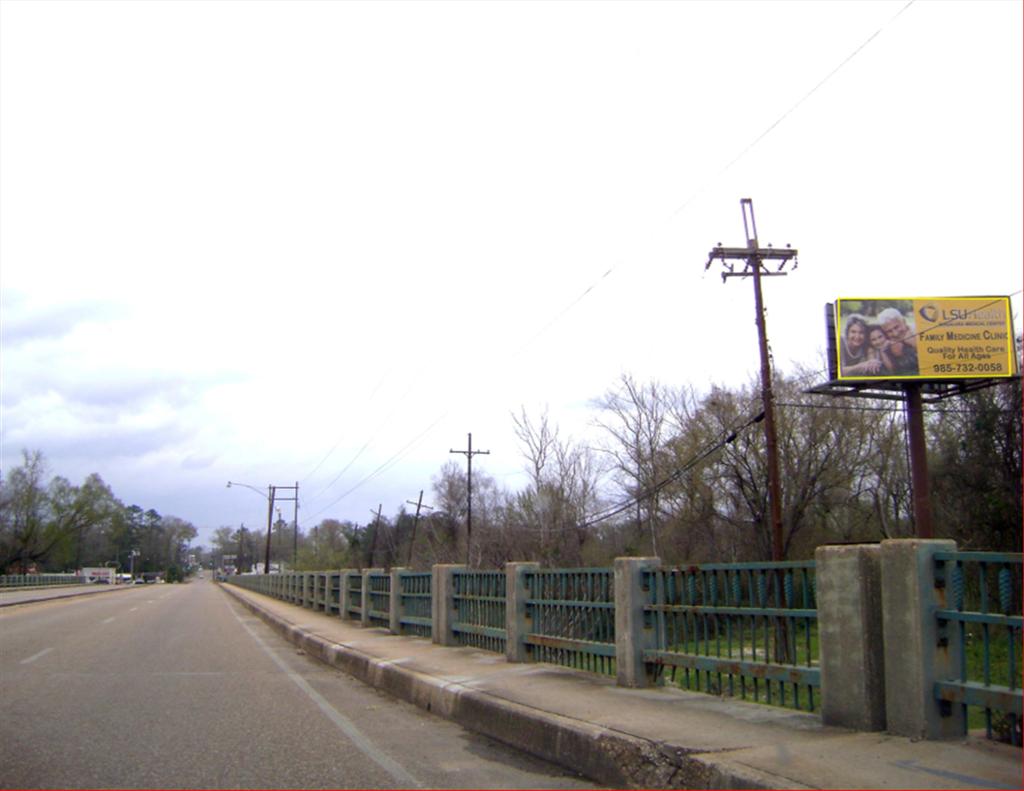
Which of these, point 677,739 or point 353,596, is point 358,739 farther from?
point 353,596

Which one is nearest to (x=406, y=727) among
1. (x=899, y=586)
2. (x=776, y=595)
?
(x=776, y=595)

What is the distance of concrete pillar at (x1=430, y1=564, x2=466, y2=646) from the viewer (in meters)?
14.4

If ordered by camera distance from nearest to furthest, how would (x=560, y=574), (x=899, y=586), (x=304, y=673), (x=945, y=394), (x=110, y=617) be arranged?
(x=899, y=586) < (x=560, y=574) < (x=304, y=673) < (x=110, y=617) < (x=945, y=394)

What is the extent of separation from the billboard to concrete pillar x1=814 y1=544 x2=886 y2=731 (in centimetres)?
2606

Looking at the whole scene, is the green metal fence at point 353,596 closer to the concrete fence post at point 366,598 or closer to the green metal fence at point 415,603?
the concrete fence post at point 366,598

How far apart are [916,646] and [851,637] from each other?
52cm

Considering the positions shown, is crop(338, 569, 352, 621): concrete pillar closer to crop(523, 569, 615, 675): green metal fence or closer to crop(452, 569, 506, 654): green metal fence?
crop(452, 569, 506, 654): green metal fence

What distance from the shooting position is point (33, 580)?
83562 mm

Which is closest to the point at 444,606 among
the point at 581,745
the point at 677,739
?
the point at 581,745

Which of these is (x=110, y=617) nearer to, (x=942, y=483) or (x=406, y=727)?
(x=406, y=727)

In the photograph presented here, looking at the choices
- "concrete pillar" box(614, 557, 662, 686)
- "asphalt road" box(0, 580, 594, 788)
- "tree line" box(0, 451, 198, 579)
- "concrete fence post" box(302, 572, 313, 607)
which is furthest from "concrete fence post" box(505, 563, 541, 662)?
"tree line" box(0, 451, 198, 579)

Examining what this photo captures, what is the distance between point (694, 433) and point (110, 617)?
79.0 ft

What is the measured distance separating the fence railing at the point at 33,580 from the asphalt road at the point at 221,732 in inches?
2676

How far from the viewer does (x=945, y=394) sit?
101ft
